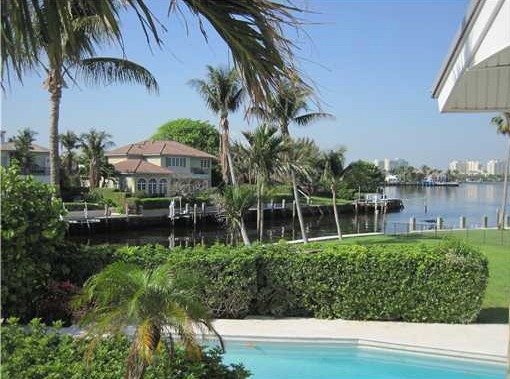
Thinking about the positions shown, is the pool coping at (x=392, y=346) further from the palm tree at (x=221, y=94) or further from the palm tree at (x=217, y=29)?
the palm tree at (x=221, y=94)

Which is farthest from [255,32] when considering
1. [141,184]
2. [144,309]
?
[141,184]

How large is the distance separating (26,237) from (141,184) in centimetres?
5004

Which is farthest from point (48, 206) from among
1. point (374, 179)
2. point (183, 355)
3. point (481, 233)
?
point (374, 179)

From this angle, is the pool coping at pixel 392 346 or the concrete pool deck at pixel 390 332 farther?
the concrete pool deck at pixel 390 332

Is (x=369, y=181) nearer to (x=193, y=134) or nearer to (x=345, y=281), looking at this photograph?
(x=193, y=134)

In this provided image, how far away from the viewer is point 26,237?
873cm

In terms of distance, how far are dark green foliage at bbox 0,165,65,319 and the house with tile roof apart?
47.5 metres

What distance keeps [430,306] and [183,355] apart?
597cm

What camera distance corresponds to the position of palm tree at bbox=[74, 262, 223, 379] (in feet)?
14.5

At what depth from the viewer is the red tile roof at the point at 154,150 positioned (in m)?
62.9

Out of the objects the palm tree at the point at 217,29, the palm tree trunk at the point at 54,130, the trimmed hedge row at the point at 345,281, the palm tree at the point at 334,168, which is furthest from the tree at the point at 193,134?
the palm tree at the point at 217,29

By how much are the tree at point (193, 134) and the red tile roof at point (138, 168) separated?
2392 centimetres

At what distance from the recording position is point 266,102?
2346 millimetres

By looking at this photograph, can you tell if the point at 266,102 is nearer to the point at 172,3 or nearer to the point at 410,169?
the point at 172,3
